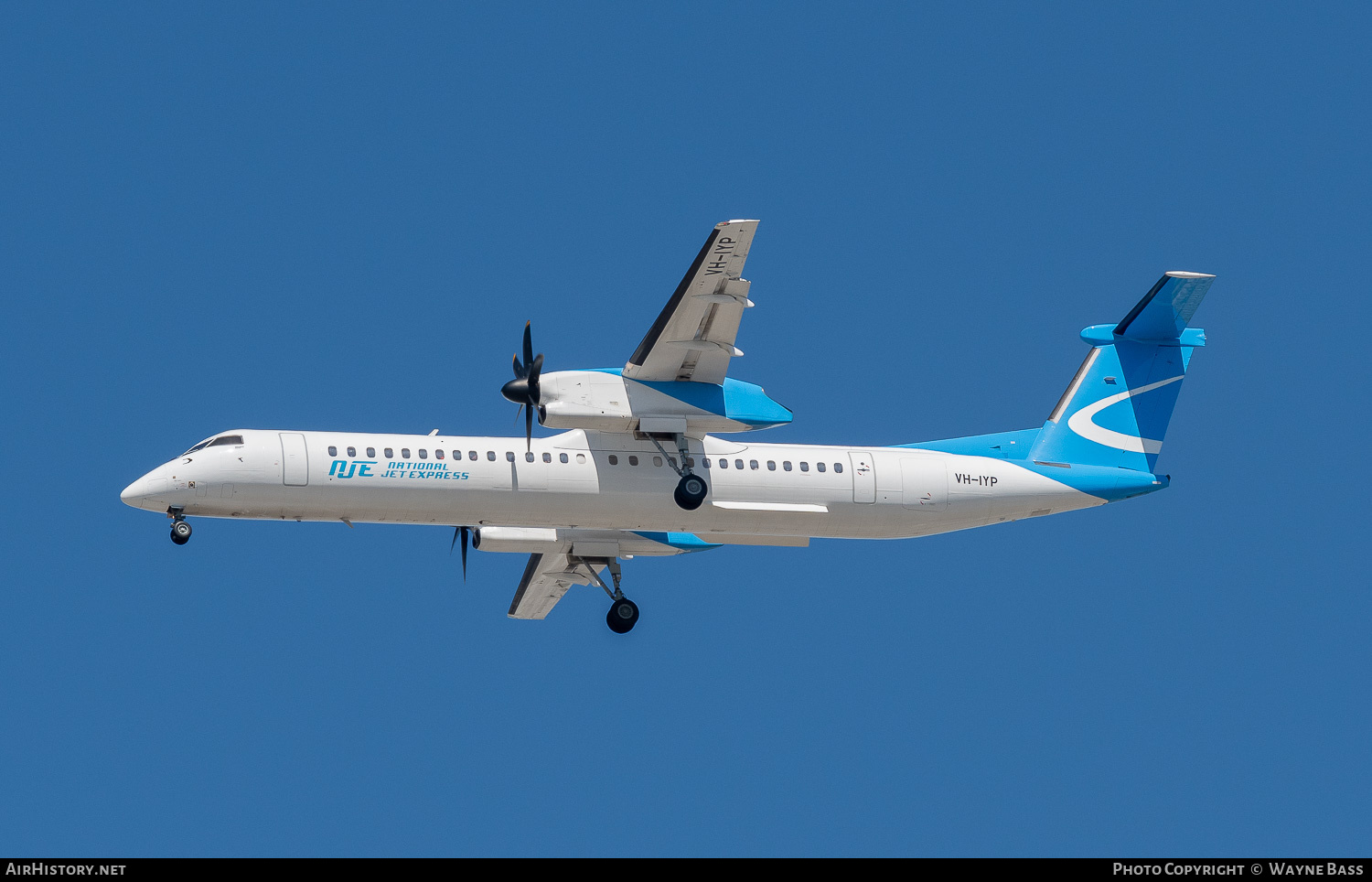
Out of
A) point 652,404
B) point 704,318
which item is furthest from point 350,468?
point 704,318

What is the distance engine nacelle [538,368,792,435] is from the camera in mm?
22891

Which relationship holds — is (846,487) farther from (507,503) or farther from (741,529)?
(507,503)

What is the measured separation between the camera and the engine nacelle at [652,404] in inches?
901

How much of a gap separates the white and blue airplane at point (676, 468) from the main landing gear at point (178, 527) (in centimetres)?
3

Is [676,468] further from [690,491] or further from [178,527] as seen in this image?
[178,527]

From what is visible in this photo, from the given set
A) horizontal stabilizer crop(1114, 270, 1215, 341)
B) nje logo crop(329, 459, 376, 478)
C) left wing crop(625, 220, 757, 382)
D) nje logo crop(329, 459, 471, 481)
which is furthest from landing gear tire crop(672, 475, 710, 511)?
horizontal stabilizer crop(1114, 270, 1215, 341)

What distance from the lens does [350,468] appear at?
22750 mm

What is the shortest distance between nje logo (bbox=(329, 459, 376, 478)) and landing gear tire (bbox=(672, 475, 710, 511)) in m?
4.41

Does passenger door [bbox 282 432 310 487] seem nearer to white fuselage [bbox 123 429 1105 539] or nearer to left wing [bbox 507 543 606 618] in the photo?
white fuselage [bbox 123 429 1105 539]

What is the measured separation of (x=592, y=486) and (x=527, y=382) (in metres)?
1.79

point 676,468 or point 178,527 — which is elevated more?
point 676,468

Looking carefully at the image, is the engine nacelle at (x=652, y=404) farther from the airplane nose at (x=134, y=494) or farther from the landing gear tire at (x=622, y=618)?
the airplane nose at (x=134, y=494)
